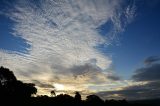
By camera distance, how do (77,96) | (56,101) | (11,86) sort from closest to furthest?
(11,86)
(56,101)
(77,96)

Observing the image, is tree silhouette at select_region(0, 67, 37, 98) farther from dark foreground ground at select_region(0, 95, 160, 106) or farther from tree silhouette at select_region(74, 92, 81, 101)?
tree silhouette at select_region(74, 92, 81, 101)

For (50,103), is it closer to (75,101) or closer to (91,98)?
(75,101)

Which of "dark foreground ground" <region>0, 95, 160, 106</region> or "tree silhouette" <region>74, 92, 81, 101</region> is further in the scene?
"tree silhouette" <region>74, 92, 81, 101</region>

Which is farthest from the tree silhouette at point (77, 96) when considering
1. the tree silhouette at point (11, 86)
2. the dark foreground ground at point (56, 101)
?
the tree silhouette at point (11, 86)

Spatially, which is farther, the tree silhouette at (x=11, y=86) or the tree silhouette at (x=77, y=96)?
the tree silhouette at (x=77, y=96)

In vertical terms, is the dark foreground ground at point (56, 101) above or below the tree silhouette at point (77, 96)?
below

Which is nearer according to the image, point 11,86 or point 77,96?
point 11,86

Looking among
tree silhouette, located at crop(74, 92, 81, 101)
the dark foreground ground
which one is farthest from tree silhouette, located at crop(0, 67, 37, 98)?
tree silhouette, located at crop(74, 92, 81, 101)

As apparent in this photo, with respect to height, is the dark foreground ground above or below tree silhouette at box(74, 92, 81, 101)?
below

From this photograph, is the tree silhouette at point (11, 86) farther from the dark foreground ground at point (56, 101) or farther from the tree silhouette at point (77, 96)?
the tree silhouette at point (77, 96)

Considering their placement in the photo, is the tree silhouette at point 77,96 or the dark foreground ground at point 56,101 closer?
the dark foreground ground at point 56,101

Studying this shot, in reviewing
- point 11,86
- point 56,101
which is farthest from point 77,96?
point 11,86

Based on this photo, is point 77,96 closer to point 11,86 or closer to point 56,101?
point 56,101

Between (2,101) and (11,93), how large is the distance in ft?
21.4
